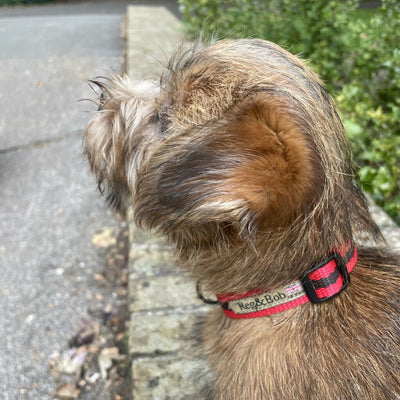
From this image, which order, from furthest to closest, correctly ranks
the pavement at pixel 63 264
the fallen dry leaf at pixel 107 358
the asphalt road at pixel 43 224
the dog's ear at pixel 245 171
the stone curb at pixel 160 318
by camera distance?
1. the asphalt road at pixel 43 224
2. the fallen dry leaf at pixel 107 358
3. the pavement at pixel 63 264
4. the stone curb at pixel 160 318
5. the dog's ear at pixel 245 171

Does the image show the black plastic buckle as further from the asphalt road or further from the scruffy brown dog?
the asphalt road

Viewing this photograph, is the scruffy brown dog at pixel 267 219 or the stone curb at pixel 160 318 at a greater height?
the scruffy brown dog at pixel 267 219

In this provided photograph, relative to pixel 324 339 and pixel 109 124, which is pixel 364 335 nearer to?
pixel 324 339

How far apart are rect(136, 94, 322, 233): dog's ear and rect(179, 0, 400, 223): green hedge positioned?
1.70 metres

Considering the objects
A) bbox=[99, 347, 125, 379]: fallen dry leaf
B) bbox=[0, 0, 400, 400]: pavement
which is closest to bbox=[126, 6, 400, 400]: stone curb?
bbox=[0, 0, 400, 400]: pavement

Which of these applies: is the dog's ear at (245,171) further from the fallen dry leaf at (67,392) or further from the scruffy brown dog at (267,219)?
the fallen dry leaf at (67,392)

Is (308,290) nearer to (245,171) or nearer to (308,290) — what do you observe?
(308,290)

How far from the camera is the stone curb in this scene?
6.50 ft

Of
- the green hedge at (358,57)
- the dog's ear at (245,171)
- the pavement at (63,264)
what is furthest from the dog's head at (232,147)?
the green hedge at (358,57)

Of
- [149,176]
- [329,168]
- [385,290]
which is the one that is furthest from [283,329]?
[149,176]

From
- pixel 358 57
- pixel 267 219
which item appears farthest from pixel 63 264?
pixel 358 57

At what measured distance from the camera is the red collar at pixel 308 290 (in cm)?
132

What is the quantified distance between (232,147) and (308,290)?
0.60 meters

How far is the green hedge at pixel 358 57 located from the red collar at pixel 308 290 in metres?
1.38
